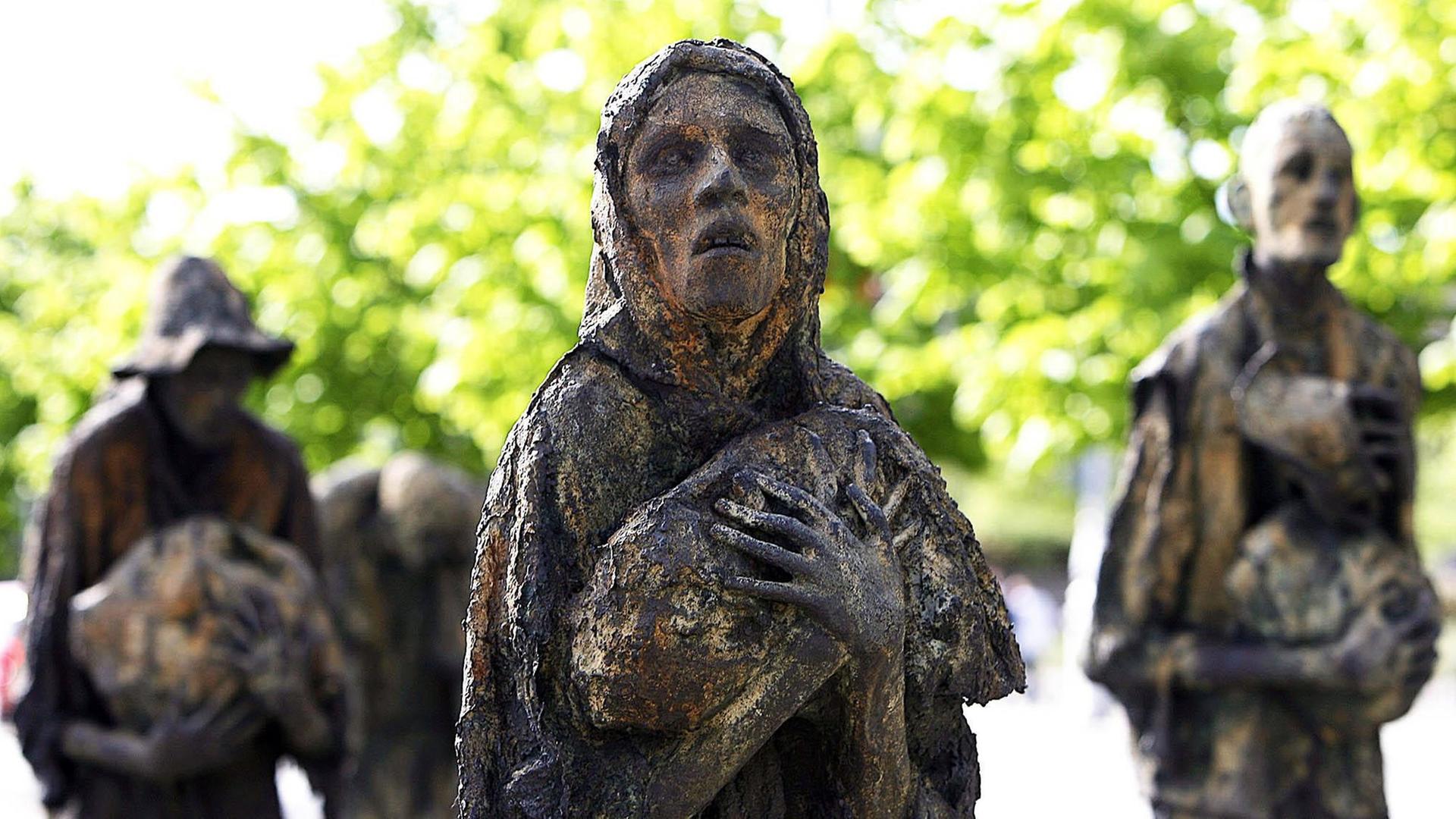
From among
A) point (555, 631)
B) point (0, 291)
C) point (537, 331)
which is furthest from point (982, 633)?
point (0, 291)

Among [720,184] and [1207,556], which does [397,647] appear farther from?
[720,184]

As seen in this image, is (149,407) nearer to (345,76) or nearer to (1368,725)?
(1368,725)

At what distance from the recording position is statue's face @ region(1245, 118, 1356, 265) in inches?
253

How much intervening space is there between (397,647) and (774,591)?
769 cm

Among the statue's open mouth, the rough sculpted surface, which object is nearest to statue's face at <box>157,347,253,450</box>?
the rough sculpted surface

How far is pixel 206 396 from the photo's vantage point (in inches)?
284

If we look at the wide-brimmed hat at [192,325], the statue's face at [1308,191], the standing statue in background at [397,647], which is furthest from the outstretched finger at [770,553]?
the standing statue in background at [397,647]

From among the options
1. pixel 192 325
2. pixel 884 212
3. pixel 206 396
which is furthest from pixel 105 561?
pixel 884 212

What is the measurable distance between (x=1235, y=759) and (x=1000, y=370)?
6.67 metres

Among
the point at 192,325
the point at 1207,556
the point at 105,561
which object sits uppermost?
the point at 192,325

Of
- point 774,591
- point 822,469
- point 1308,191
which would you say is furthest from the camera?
point 1308,191

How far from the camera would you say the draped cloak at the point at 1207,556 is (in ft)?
21.5

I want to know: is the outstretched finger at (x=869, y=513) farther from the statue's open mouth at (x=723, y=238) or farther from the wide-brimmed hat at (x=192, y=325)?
the wide-brimmed hat at (x=192, y=325)

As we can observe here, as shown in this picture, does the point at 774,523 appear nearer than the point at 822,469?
Yes
